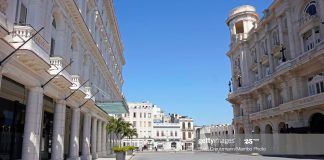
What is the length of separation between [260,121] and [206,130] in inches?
1682

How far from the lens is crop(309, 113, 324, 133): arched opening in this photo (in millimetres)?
30594

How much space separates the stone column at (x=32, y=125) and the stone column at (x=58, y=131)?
12.4 ft

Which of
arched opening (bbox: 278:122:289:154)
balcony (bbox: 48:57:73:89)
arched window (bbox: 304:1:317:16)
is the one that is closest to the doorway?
balcony (bbox: 48:57:73:89)

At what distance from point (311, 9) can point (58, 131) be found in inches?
1135

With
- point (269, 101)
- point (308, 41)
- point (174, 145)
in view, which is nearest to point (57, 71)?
point (308, 41)

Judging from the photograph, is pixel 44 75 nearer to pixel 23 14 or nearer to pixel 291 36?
pixel 23 14

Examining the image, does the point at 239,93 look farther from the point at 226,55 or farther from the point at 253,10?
the point at 253,10

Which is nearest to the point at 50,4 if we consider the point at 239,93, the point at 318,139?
the point at 318,139

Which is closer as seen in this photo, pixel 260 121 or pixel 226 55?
pixel 260 121

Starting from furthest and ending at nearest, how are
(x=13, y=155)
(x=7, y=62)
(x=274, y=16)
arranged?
(x=274, y=16), (x=13, y=155), (x=7, y=62)

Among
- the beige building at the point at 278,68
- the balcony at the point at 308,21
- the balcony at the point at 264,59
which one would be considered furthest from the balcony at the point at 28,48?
the balcony at the point at 264,59

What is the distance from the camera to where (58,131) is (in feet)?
61.0

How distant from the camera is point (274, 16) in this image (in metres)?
40.9

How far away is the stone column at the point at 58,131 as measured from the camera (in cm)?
1825
